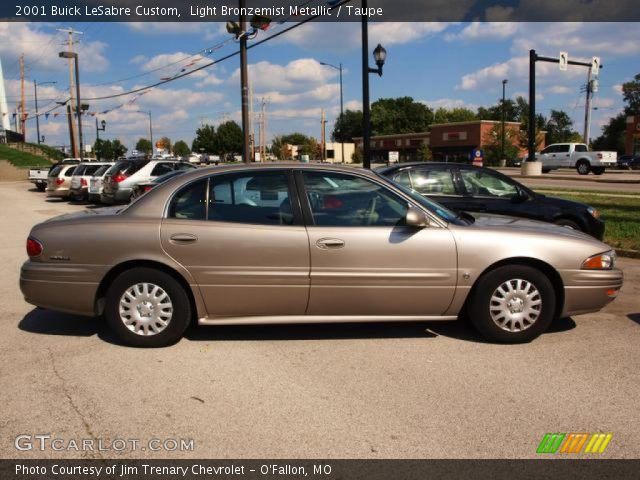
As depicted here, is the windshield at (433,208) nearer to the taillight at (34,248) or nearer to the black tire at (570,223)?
the taillight at (34,248)

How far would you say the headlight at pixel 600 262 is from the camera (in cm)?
486

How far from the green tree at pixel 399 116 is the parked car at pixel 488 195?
101m

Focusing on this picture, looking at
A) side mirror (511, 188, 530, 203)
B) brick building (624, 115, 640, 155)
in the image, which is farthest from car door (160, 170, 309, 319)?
brick building (624, 115, 640, 155)

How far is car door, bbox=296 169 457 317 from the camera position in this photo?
15.3 ft

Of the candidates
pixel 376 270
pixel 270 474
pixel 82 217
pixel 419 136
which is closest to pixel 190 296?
pixel 82 217

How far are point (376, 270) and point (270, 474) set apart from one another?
2.13 meters

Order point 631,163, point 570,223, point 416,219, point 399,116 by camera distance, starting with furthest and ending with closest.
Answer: point 399,116 < point 631,163 < point 570,223 < point 416,219

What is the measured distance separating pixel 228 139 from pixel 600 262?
98351 millimetres

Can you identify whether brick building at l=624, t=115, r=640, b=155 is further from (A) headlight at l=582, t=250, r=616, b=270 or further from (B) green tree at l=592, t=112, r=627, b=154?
(A) headlight at l=582, t=250, r=616, b=270

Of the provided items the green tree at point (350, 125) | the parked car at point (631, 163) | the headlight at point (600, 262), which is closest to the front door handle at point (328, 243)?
the headlight at point (600, 262)

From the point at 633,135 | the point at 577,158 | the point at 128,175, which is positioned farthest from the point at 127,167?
the point at 633,135

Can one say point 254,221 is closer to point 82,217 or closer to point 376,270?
point 376,270

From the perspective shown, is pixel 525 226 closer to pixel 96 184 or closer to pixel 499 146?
pixel 96 184

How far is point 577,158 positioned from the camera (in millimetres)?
34500
